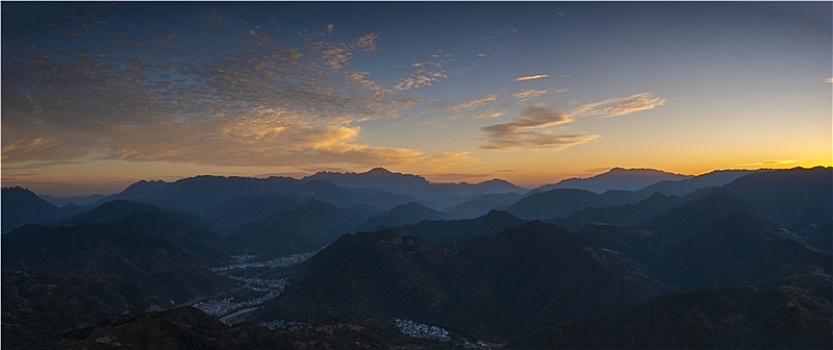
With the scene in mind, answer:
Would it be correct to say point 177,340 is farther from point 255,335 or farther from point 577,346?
point 577,346

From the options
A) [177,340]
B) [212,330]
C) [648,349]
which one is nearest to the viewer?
[177,340]

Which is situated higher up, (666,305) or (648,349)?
(666,305)

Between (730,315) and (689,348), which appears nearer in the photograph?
(689,348)

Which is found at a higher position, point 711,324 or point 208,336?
point 208,336

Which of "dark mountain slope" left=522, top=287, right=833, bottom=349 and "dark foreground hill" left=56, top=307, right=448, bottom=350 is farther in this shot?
"dark mountain slope" left=522, top=287, right=833, bottom=349

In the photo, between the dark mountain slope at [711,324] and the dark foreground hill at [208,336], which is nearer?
the dark foreground hill at [208,336]

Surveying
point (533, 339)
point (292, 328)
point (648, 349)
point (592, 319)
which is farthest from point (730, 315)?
point (292, 328)

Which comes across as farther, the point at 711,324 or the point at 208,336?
the point at 711,324

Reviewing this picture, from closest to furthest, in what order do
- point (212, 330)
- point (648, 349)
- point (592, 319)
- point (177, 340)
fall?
point (177, 340), point (212, 330), point (648, 349), point (592, 319)
